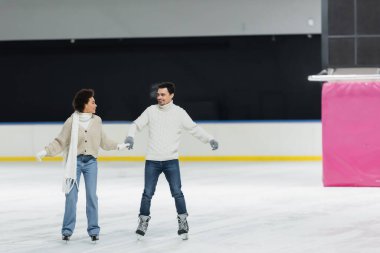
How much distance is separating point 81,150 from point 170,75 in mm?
17291

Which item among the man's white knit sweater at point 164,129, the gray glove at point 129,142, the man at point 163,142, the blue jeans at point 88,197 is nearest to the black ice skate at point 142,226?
the man at point 163,142

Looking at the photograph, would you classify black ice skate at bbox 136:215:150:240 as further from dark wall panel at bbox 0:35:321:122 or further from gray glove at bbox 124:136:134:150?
dark wall panel at bbox 0:35:321:122

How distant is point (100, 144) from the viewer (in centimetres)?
978

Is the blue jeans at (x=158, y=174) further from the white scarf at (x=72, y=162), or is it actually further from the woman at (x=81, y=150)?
the white scarf at (x=72, y=162)

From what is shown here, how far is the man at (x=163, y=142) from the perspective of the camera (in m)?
9.59

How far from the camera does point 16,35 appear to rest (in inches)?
1030

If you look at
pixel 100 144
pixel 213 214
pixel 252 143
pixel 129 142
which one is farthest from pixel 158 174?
pixel 252 143

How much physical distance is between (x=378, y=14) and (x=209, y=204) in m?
4.48

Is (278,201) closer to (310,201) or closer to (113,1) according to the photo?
(310,201)

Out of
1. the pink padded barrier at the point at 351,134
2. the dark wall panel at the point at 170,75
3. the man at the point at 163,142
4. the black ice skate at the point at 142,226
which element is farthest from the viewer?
the dark wall panel at the point at 170,75

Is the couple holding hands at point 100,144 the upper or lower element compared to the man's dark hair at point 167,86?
lower

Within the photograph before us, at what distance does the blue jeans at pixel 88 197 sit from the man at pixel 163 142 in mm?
448

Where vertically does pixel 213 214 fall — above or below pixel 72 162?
below

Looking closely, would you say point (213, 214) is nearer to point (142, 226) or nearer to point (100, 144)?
point (142, 226)
